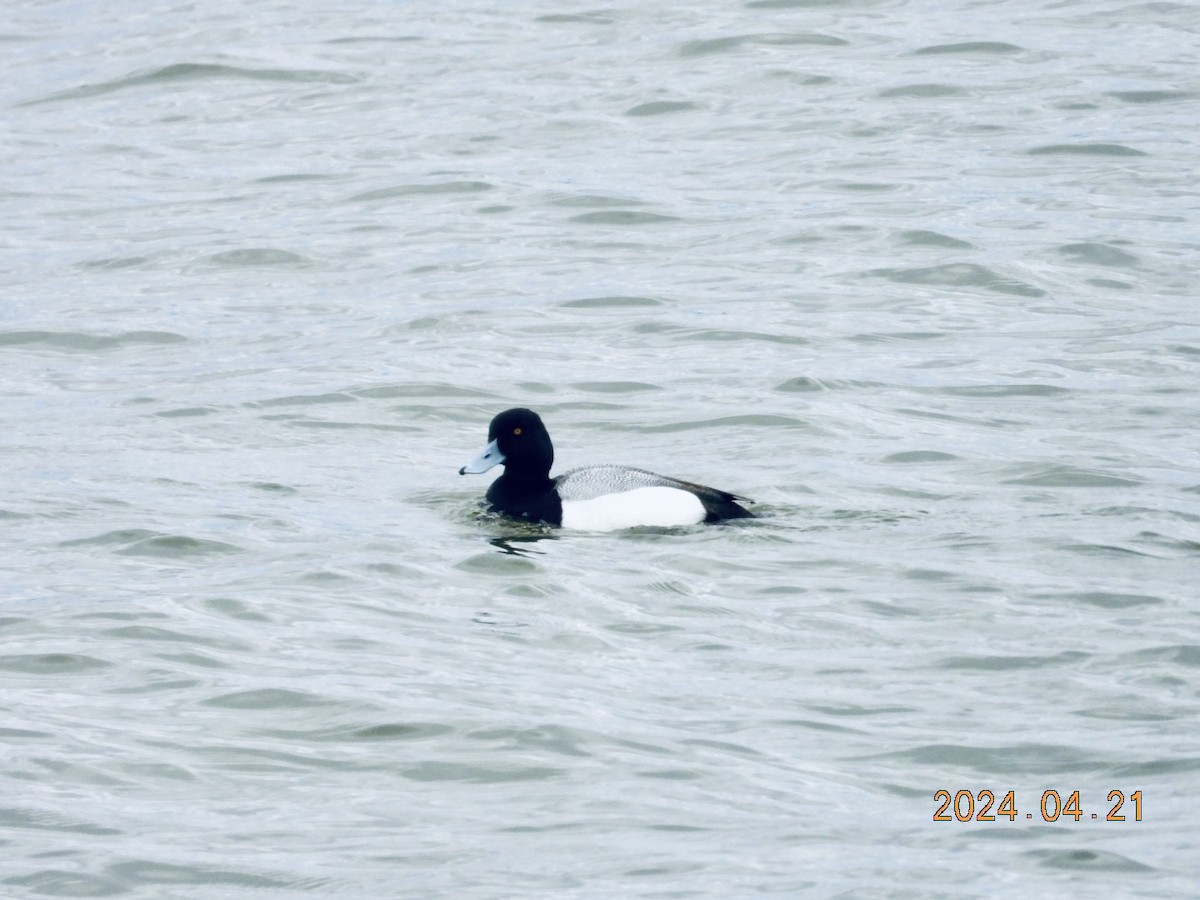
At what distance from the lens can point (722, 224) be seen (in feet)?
53.9

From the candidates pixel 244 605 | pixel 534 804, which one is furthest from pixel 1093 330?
pixel 534 804

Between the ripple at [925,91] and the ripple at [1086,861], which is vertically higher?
the ripple at [925,91]

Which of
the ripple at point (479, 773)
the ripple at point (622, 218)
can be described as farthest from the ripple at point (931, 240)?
the ripple at point (479, 773)

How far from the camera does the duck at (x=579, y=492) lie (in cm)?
979

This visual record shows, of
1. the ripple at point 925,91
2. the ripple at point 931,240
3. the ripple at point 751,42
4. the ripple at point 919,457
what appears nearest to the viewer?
the ripple at point 919,457

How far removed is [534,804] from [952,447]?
5370 mm

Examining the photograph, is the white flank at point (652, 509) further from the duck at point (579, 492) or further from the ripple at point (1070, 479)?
the ripple at point (1070, 479)

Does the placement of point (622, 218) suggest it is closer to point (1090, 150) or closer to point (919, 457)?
point (1090, 150)

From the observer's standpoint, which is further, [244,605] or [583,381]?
[583,381]

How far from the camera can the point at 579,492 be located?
33.3ft

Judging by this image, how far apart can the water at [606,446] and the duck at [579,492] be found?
14 centimetres

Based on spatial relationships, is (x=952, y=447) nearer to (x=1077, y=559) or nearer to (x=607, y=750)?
(x=1077, y=559)
